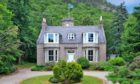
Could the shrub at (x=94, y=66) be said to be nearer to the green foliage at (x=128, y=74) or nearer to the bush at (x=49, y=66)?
the bush at (x=49, y=66)

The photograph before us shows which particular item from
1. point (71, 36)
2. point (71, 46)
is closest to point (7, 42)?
point (71, 46)

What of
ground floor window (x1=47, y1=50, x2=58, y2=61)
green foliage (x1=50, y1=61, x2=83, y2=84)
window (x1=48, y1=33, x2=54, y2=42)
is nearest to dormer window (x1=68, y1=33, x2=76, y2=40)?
window (x1=48, y1=33, x2=54, y2=42)

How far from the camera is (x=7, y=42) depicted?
4250 centimetres

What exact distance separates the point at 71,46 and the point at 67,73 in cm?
2024

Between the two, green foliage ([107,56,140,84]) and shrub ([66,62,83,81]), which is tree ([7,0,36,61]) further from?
green foliage ([107,56,140,84])

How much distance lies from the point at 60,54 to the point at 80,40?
149 inches

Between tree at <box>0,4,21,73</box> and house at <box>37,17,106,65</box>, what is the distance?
25.0 feet

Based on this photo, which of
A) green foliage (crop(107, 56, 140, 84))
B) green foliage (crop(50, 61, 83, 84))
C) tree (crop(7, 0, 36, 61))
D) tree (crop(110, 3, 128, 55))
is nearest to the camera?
green foliage (crop(107, 56, 140, 84))

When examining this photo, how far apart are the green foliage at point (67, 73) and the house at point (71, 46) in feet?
63.4

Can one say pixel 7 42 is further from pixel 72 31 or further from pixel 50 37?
pixel 72 31

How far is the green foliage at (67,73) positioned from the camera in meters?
33.8

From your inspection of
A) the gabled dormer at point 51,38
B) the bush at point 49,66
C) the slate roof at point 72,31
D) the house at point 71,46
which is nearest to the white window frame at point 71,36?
the house at point 71,46

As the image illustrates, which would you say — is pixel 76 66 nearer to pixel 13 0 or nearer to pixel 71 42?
pixel 71 42

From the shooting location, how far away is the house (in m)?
53.9
